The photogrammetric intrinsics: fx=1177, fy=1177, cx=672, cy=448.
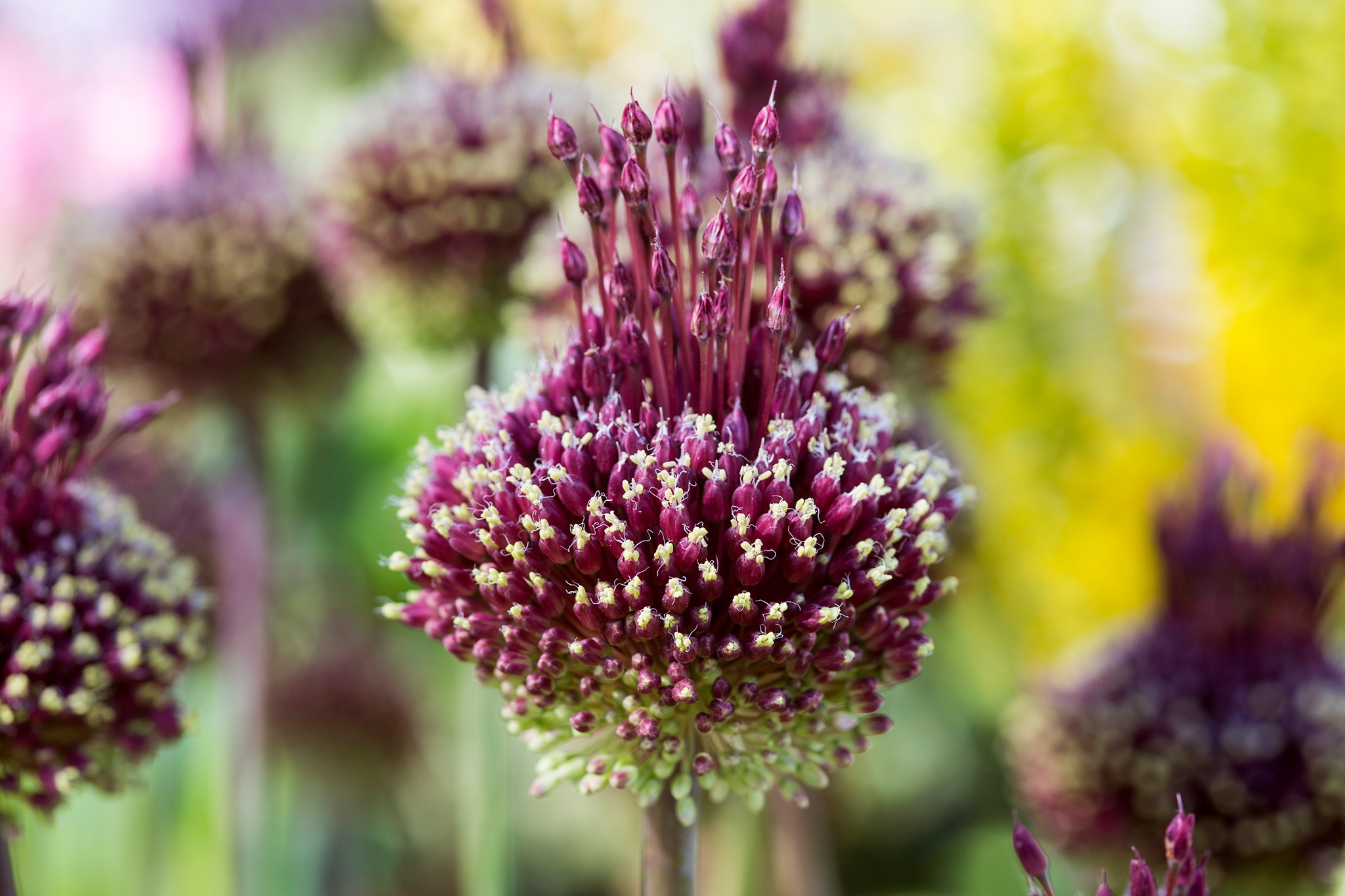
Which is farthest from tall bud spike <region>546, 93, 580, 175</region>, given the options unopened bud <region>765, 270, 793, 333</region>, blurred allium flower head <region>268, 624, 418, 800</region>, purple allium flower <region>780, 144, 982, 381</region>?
blurred allium flower head <region>268, 624, 418, 800</region>

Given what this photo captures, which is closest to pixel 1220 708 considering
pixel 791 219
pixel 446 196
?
pixel 791 219

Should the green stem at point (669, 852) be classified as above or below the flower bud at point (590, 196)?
below

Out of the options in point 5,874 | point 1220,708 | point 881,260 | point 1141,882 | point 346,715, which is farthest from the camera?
point 346,715

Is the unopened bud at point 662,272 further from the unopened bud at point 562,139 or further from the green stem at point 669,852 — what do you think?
the green stem at point 669,852

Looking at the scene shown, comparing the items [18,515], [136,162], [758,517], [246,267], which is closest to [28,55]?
[136,162]

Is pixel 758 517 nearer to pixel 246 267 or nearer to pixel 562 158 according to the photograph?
pixel 562 158

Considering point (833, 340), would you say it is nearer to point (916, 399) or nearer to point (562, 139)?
point (562, 139)

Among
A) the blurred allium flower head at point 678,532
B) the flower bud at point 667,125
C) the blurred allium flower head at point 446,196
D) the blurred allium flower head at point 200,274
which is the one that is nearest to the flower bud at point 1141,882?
the blurred allium flower head at point 678,532
